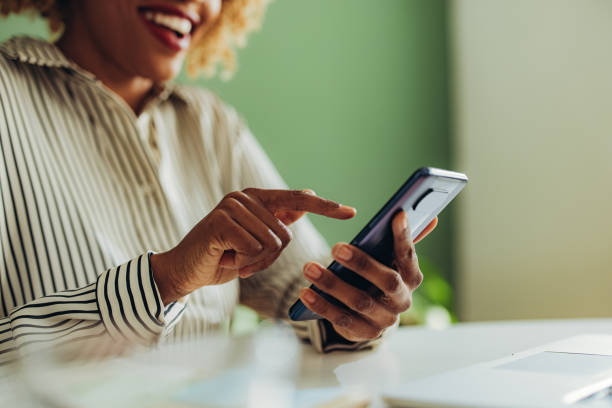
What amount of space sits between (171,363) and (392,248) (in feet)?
0.98

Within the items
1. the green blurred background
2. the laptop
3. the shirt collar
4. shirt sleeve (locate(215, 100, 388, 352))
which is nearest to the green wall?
the green blurred background

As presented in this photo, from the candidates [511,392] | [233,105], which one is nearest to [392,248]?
[511,392]

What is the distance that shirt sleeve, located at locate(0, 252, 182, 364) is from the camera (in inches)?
25.3

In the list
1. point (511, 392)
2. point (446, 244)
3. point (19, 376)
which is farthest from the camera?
point (446, 244)

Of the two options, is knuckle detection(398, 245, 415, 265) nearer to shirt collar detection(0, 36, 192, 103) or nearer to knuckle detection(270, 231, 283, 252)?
knuckle detection(270, 231, 283, 252)

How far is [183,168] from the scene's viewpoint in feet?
3.64

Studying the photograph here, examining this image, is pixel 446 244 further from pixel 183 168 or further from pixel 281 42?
pixel 183 168

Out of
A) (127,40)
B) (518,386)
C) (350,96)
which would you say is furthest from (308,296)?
(350,96)

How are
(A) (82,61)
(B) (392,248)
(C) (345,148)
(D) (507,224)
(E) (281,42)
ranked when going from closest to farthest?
1. (B) (392,248)
2. (A) (82,61)
3. (E) (281,42)
4. (C) (345,148)
5. (D) (507,224)

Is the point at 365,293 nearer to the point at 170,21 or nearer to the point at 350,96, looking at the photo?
the point at 170,21

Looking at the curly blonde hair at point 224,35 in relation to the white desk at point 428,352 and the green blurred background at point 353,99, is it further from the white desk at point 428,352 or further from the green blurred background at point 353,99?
the white desk at point 428,352

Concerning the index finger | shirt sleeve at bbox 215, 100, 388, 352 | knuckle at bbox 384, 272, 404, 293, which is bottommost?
shirt sleeve at bbox 215, 100, 388, 352

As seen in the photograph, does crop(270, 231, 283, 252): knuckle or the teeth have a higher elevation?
the teeth

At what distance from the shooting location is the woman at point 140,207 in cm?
63
